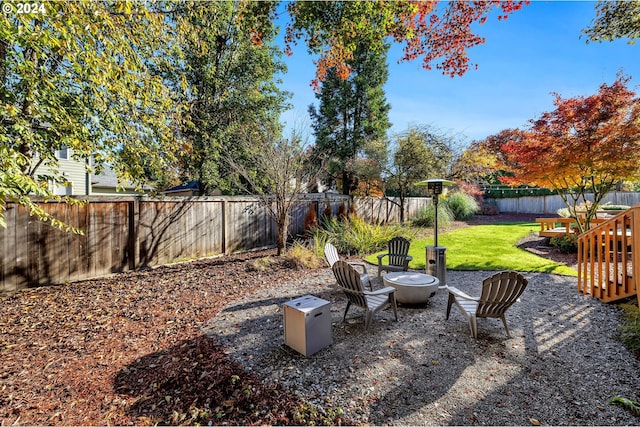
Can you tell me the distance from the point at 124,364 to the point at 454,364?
3476 millimetres

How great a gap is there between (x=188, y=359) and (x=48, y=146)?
349cm

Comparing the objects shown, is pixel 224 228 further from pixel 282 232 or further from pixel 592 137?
pixel 592 137

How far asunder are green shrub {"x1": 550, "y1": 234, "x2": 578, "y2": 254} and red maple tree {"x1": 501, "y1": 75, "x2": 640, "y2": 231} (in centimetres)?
91

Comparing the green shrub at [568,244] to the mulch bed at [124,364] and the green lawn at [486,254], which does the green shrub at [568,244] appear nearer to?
the green lawn at [486,254]

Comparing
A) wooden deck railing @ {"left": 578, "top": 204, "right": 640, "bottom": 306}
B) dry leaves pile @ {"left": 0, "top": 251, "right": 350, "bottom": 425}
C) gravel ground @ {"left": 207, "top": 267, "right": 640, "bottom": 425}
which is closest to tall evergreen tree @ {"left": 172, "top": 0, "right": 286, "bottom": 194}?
dry leaves pile @ {"left": 0, "top": 251, "right": 350, "bottom": 425}

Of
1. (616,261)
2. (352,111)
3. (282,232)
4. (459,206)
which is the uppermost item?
(352,111)

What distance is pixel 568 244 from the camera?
26.7 ft

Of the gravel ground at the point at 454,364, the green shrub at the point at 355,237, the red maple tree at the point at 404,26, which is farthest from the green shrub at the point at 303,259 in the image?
the red maple tree at the point at 404,26

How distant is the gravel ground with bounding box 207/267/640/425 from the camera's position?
2.25m

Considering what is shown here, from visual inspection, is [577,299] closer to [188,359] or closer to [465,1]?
[465,1]

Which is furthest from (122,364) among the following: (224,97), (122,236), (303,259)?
(224,97)

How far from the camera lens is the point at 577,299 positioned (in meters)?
4.61

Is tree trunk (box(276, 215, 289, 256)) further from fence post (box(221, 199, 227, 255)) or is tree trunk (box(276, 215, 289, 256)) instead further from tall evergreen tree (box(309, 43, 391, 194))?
tall evergreen tree (box(309, 43, 391, 194))

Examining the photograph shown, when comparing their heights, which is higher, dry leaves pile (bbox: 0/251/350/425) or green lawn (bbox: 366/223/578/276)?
green lawn (bbox: 366/223/578/276)
